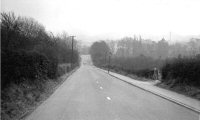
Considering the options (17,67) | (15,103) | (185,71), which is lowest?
(15,103)

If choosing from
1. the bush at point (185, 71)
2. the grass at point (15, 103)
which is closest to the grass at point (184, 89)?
the bush at point (185, 71)

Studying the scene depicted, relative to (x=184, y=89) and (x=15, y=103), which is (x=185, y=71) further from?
(x=15, y=103)

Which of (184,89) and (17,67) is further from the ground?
(17,67)

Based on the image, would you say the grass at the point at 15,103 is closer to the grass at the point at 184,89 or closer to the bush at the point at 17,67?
the bush at the point at 17,67

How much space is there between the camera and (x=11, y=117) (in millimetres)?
9156

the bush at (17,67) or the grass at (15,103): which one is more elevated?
the bush at (17,67)

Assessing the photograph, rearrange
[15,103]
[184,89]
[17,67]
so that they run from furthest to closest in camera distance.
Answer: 1. [184,89]
2. [17,67]
3. [15,103]

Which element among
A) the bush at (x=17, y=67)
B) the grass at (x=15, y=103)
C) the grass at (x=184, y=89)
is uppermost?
the bush at (x=17, y=67)

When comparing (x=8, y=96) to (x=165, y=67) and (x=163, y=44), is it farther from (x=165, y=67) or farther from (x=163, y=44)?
(x=163, y=44)

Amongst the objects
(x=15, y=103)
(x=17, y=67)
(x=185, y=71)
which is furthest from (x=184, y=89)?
(x=15, y=103)

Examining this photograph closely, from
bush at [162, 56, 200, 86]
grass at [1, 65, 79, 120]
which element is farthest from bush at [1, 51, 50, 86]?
bush at [162, 56, 200, 86]

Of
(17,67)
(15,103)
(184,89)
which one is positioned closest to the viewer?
(15,103)

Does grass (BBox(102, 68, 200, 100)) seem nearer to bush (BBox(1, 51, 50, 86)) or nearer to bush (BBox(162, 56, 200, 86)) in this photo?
bush (BBox(162, 56, 200, 86))

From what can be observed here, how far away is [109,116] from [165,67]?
56.3ft
